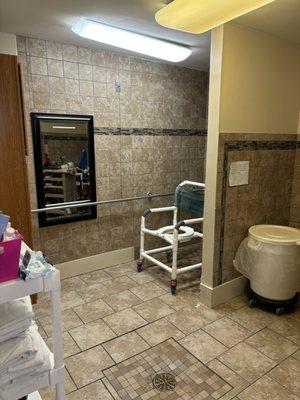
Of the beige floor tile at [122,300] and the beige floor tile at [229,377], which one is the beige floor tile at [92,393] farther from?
the beige floor tile at [122,300]

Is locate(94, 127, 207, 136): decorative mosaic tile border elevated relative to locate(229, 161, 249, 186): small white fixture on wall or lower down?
elevated

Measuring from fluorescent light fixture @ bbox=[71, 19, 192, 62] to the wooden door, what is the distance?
1.84ft

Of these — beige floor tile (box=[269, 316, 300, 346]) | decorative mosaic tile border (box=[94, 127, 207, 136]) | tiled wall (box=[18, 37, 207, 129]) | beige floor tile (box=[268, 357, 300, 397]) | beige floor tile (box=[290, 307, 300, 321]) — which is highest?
tiled wall (box=[18, 37, 207, 129])

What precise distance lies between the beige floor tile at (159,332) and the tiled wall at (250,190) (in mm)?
563

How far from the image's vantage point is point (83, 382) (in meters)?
1.72

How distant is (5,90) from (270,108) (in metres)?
2.11

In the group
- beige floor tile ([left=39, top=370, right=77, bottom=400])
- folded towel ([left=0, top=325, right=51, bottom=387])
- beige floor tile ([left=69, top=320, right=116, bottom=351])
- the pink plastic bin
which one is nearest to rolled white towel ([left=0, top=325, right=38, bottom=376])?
folded towel ([left=0, top=325, right=51, bottom=387])

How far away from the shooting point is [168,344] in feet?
6.70

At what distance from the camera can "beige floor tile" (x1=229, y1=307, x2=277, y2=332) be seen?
2.26 m

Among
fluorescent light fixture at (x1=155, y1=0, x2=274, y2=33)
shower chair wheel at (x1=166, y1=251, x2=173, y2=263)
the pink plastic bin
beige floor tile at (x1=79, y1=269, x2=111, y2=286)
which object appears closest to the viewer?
the pink plastic bin

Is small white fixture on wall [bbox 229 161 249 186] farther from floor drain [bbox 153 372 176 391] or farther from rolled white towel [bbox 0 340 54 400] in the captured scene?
rolled white towel [bbox 0 340 54 400]

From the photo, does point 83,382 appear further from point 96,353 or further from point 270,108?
point 270,108

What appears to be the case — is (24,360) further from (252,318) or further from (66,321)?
(252,318)

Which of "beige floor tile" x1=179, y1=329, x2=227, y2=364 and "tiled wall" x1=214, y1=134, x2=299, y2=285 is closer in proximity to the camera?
"beige floor tile" x1=179, y1=329, x2=227, y2=364
